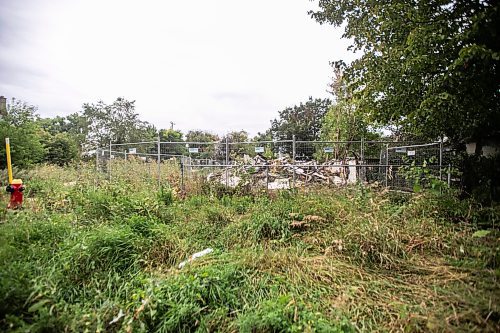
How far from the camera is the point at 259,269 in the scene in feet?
9.60

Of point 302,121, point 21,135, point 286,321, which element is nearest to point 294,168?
point 286,321

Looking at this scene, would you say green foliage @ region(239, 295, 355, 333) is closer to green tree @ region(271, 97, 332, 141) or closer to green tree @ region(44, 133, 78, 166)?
green tree @ region(44, 133, 78, 166)

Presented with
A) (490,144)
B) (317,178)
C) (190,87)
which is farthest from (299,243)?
(190,87)

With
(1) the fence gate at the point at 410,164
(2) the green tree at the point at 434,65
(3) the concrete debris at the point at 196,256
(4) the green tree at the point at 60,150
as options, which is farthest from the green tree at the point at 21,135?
(1) the fence gate at the point at 410,164

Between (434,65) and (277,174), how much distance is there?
522cm

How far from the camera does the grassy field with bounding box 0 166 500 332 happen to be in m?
2.10

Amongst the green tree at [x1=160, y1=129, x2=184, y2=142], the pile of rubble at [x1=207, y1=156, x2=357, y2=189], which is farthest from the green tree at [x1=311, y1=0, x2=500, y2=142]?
the green tree at [x1=160, y1=129, x2=184, y2=142]

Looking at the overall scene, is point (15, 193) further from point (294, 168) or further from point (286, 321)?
point (294, 168)

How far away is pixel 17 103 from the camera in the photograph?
1261 cm

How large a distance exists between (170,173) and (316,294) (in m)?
7.31

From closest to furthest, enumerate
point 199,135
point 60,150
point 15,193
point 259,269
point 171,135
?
point 259,269
point 15,193
point 60,150
point 199,135
point 171,135

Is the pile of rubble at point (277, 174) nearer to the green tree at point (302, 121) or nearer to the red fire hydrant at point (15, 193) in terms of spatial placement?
the red fire hydrant at point (15, 193)

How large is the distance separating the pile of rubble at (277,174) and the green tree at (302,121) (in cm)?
1289

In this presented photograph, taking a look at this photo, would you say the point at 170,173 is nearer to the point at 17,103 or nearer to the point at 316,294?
the point at 316,294
